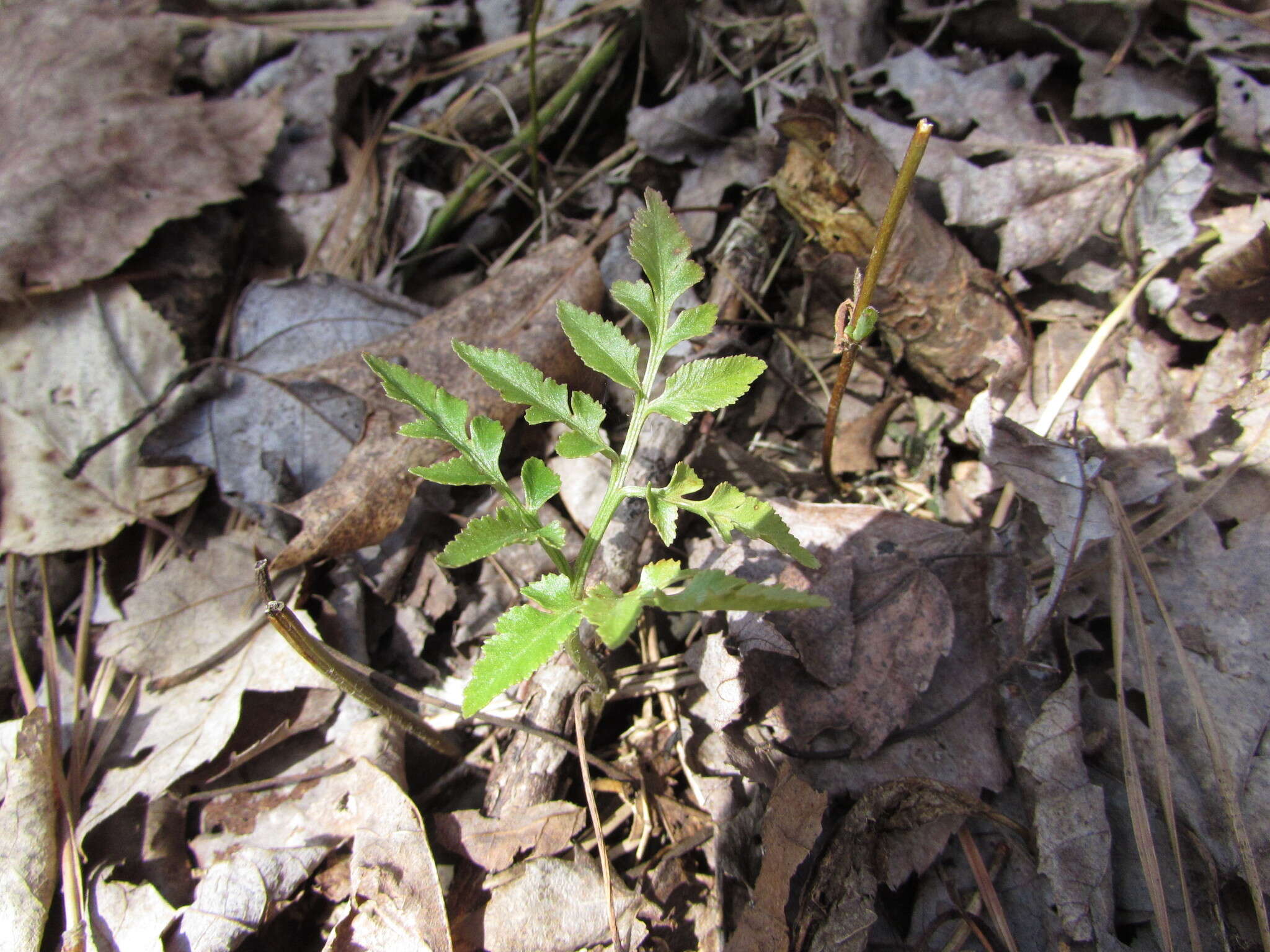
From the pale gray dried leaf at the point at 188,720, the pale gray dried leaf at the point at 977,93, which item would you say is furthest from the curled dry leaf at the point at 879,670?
the pale gray dried leaf at the point at 977,93

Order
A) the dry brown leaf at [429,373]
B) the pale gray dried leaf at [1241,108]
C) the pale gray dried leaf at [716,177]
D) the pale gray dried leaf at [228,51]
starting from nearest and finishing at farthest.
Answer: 1. the dry brown leaf at [429,373]
2. the pale gray dried leaf at [1241,108]
3. the pale gray dried leaf at [716,177]
4. the pale gray dried leaf at [228,51]

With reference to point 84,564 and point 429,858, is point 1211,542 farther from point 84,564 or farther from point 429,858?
point 84,564

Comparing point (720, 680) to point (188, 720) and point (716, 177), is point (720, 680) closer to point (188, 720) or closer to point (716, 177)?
point (188, 720)

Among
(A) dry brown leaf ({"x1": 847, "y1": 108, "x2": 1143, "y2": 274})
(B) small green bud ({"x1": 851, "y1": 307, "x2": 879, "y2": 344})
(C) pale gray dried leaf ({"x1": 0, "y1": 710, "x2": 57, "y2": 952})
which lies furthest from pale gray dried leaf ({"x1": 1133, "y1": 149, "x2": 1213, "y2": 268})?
(C) pale gray dried leaf ({"x1": 0, "y1": 710, "x2": 57, "y2": 952})

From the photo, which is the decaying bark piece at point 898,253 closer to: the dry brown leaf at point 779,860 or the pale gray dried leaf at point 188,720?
the dry brown leaf at point 779,860

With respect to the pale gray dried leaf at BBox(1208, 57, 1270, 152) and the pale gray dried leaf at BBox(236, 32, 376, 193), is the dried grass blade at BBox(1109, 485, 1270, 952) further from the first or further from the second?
the pale gray dried leaf at BBox(236, 32, 376, 193)

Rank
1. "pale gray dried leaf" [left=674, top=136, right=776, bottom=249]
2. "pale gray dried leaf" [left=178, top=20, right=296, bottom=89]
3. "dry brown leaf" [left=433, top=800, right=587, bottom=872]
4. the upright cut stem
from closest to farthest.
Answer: the upright cut stem → "dry brown leaf" [left=433, top=800, right=587, bottom=872] → "pale gray dried leaf" [left=674, top=136, right=776, bottom=249] → "pale gray dried leaf" [left=178, top=20, right=296, bottom=89]

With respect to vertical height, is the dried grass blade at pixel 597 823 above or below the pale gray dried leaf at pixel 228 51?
below
